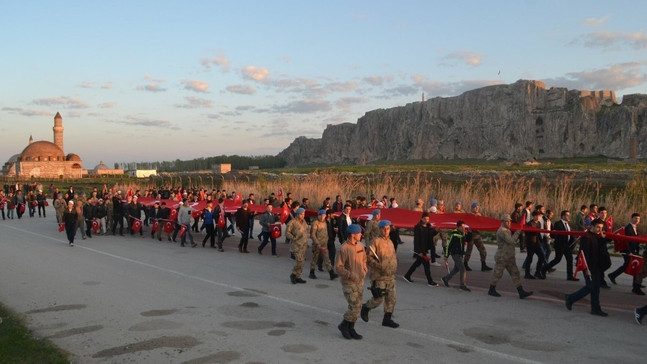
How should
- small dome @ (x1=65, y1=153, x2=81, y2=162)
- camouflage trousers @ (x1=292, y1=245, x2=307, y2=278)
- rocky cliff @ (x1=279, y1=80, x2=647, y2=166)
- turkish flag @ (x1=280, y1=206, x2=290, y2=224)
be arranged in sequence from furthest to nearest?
small dome @ (x1=65, y1=153, x2=81, y2=162), rocky cliff @ (x1=279, y1=80, x2=647, y2=166), turkish flag @ (x1=280, y1=206, x2=290, y2=224), camouflage trousers @ (x1=292, y1=245, x2=307, y2=278)

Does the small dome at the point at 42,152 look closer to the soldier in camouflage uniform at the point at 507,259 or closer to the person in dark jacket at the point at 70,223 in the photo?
the person in dark jacket at the point at 70,223

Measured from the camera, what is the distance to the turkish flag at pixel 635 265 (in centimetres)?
1110

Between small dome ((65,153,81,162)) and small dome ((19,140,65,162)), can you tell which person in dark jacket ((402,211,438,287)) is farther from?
small dome ((65,153,81,162))

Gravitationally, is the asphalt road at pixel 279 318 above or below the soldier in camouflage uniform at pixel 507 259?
below

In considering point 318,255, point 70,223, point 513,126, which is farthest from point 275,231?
point 513,126

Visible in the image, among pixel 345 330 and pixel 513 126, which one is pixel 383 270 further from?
pixel 513 126

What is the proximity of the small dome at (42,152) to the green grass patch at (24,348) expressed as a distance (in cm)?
11248

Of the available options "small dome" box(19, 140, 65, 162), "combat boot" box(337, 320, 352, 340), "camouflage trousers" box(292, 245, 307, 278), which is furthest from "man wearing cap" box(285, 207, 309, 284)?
"small dome" box(19, 140, 65, 162)

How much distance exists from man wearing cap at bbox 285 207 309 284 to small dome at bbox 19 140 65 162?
110m

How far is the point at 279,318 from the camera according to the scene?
31.4 ft

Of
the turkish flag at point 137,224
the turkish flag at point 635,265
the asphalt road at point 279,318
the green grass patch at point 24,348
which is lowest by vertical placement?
the asphalt road at point 279,318

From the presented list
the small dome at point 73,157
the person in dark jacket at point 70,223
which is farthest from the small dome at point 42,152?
the person in dark jacket at point 70,223

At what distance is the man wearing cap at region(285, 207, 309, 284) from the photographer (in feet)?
41.9

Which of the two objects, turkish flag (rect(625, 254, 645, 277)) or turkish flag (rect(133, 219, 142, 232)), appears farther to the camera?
turkish flag (rect(133, 219, 142, 232))
